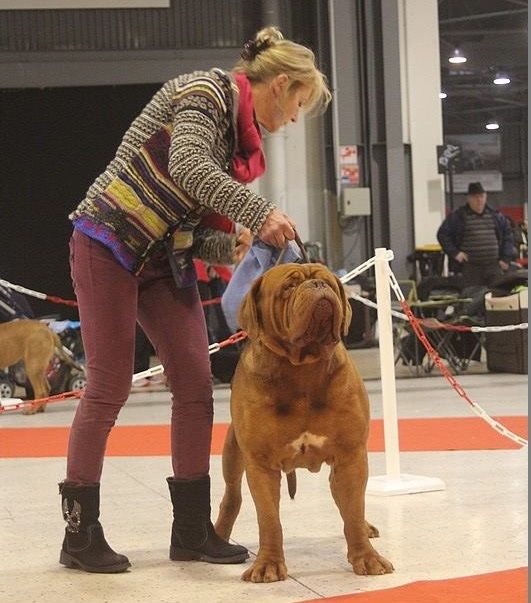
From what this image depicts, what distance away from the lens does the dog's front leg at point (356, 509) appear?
2969 millimetres

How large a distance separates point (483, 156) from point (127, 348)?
25869mm

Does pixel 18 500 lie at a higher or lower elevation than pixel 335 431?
lower

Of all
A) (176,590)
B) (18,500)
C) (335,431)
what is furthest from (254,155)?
(18,500)

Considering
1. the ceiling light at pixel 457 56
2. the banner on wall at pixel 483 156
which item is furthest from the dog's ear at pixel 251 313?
the banner on wall at pixel 483 156

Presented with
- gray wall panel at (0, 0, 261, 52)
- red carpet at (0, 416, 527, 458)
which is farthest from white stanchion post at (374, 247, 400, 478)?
gray wall panel at (0, 0, 261, 52)

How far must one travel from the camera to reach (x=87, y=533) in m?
3.16

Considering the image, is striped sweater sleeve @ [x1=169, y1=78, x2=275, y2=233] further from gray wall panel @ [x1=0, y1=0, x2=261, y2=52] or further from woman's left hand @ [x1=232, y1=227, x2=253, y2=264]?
gray wall panel @ [x1=0, y1=0, x2=261, y2=52]

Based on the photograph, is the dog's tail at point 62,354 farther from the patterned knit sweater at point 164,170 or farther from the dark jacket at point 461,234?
the patterned knit sweater at point 164,170

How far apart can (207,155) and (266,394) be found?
624mm

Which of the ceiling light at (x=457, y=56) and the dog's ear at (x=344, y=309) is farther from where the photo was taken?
the ceiling light at (x=457, y=56)

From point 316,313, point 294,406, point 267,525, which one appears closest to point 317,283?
point 316,313

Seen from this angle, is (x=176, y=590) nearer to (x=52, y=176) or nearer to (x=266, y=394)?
(x=266, y=394)

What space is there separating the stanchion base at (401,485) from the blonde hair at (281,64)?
173 centimetres

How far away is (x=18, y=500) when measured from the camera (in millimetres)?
4504
